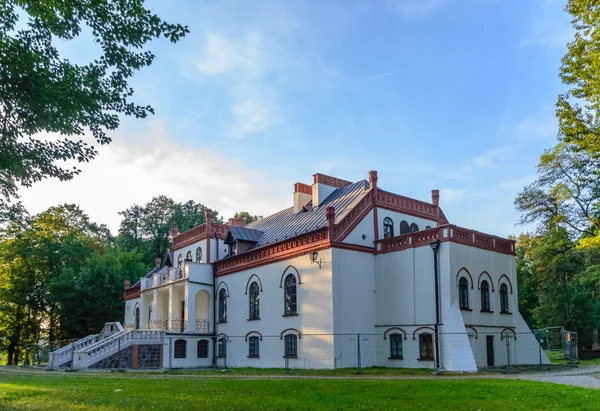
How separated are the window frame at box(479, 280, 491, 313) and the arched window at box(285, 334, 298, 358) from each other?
8.57 metres

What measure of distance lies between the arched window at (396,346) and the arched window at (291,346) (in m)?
4.33

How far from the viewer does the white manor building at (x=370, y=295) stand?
22.1 meters

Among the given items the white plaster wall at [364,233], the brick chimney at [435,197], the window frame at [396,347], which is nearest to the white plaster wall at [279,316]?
the white plaster wall at [364,233]

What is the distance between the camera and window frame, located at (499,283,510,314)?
2453cm

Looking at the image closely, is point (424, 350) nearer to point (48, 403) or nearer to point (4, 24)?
point (48, 403)

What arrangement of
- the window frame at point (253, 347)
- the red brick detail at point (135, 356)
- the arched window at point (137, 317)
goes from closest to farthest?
the red brick detail at point (135, 356) → the window frame at point (253, 347) → the arched window at point (137, 317)

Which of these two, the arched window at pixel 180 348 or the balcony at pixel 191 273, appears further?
the balcony at pixel 191 273

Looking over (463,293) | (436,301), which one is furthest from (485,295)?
(436,301)

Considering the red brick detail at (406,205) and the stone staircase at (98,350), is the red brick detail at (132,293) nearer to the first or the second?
the stone staircase at (98,350)

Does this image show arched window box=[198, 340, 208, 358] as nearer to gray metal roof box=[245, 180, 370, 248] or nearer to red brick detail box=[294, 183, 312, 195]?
gray metal roof box=[245, 180, 370, 248]

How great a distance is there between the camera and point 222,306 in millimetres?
30359

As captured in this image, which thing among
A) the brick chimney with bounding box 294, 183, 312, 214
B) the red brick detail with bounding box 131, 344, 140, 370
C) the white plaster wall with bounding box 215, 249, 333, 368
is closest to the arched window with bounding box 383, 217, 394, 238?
the white plaster wall with bounding box 215, 249, 333, 368

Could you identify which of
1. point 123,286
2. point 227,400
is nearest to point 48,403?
point 227,400

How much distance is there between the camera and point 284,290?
25.3 meters
